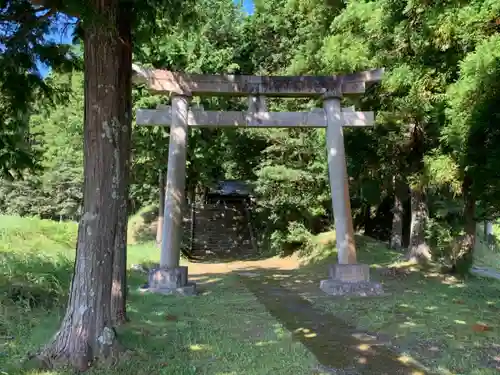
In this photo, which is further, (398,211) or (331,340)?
(398,211)

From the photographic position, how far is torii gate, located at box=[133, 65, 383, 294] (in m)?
9.11

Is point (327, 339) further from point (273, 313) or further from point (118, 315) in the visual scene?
point (118, 315)

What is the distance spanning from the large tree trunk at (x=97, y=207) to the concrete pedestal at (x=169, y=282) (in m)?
4.38

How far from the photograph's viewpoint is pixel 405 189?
14.1 metres

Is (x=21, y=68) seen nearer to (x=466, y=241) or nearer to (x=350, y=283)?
(x=350, y=283)

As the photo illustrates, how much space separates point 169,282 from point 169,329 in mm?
3127

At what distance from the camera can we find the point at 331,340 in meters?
5.29

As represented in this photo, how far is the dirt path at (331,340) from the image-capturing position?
4.26 m

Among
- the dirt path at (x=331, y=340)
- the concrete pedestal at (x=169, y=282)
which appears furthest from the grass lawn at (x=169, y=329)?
the concrete pedestal at (x=169, y=282)

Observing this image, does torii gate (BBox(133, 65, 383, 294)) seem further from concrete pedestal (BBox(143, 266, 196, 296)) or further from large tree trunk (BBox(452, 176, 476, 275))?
large tree trunk (BBox(452, 176, 476, 275))

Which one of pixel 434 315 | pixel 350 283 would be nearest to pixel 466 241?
pixel 350 283

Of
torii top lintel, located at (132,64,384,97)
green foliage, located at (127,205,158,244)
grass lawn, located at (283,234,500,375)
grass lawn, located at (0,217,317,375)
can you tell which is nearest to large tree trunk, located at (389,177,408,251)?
grass lawn, located at (283,234,500,375)

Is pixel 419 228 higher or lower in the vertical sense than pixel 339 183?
lower

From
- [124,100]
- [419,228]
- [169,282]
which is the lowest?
[169,282]
